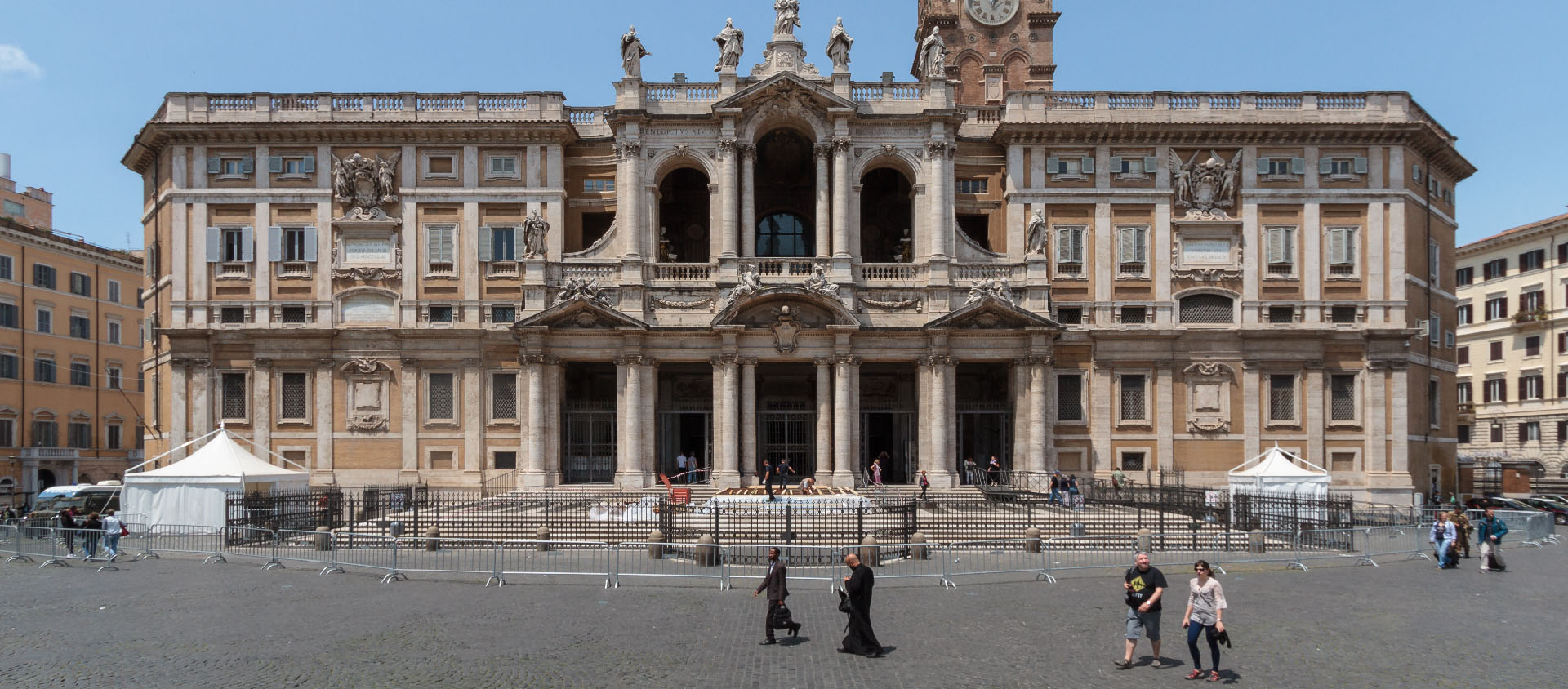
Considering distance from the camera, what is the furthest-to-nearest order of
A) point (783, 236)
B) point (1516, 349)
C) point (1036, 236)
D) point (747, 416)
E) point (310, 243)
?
point (1516, 349), point (783, 236), point (310, 243), point (1036, 236), point (747, 416)

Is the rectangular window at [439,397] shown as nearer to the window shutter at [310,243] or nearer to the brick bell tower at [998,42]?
the window shutter at [310,243]

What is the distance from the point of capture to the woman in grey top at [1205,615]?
12578 millimetres

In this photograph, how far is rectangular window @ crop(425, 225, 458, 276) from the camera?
136 feet

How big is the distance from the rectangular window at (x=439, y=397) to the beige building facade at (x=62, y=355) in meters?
21.9

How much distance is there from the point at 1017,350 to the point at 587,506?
16.9 m

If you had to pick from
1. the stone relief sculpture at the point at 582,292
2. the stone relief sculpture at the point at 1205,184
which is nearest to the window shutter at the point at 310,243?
the stone relief sculpture at the point at 582,292

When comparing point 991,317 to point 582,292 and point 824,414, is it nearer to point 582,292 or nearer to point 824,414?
point 824,414

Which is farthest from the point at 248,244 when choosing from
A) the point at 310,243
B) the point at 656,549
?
the point at 656,549

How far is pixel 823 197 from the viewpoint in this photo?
3991 cm

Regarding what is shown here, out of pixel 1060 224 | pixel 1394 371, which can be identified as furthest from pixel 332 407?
pixel 1394 371

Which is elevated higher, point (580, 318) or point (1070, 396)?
point (580, 318)

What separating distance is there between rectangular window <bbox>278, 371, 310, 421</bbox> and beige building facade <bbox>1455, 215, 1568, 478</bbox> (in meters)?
55.3

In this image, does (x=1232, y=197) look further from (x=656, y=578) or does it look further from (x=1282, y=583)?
(x=656, y=578)

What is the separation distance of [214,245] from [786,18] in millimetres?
23541
